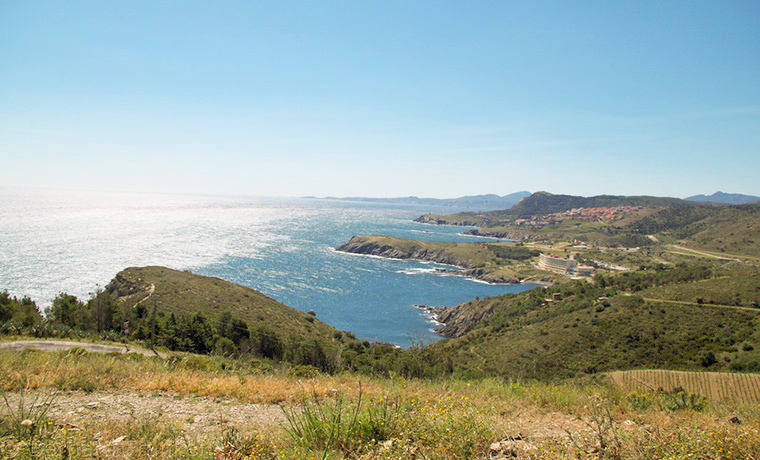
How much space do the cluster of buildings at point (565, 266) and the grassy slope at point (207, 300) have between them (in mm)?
76683

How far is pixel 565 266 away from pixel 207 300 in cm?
9433

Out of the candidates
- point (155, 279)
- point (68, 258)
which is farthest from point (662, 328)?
point (68, 258)

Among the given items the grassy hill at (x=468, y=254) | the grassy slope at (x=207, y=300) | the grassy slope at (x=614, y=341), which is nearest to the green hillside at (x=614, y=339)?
the grassy slope at (x=614, y=341)

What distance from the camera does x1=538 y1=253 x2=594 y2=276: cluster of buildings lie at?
9488 centimetres

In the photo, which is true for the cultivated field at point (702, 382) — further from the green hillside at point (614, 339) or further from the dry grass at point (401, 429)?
the dry grass at point (401, 429)

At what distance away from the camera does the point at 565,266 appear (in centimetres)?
10112

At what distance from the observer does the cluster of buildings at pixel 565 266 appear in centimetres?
9488

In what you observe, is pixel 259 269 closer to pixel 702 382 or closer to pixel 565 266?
pixel 702 382

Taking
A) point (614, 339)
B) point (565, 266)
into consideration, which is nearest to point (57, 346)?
point (614, 339)

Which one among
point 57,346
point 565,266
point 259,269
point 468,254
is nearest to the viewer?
point 57,346

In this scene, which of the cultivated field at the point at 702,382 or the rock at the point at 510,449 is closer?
the rock at the point at 510,449

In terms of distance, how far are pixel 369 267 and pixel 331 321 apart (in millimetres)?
42653

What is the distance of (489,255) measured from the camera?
11850cm

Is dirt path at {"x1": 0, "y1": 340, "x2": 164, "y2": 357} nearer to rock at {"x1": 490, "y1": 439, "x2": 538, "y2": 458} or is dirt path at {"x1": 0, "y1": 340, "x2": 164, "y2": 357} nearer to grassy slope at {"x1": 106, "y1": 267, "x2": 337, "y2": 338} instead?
grassy slope at {"x1": 106, "y1": 267, "x2": 337, "y2": 338}
